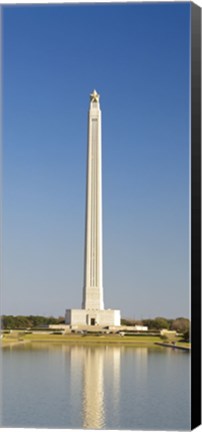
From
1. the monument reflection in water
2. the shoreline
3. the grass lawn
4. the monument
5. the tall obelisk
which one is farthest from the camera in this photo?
the tall obelisk

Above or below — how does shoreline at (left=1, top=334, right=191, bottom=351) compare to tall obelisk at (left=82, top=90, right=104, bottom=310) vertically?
below

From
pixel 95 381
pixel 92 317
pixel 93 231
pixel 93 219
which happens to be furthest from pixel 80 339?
pixel 95 381

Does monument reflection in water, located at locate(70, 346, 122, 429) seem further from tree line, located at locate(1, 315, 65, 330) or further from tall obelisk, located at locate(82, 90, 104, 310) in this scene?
tall obelisk, located at locate(82, 90, 104, 310)

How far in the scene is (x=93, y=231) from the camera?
16953 millimetres

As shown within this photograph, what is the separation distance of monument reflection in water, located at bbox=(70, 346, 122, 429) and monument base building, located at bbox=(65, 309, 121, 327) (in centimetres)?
294

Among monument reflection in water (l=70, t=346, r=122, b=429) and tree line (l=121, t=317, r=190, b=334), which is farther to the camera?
tree line (l=121, t=317, r=190, b=334)

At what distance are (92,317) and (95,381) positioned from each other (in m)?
8.25

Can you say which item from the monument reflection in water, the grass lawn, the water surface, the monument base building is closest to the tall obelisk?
the monument base building

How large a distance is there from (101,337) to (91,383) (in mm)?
6398

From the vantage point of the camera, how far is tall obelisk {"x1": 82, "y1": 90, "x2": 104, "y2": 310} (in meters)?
16.6

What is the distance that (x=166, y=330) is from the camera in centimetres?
1391

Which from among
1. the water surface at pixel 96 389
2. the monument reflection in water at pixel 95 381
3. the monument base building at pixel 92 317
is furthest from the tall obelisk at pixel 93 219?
the water surface at pixel 96 389

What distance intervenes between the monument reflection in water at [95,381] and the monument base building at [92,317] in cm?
294

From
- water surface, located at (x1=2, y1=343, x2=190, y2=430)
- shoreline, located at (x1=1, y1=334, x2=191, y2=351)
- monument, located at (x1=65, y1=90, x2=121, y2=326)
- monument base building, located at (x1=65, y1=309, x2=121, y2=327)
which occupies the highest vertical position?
monument, located at (x1=65, y1=90, x2=121, y2=326)
